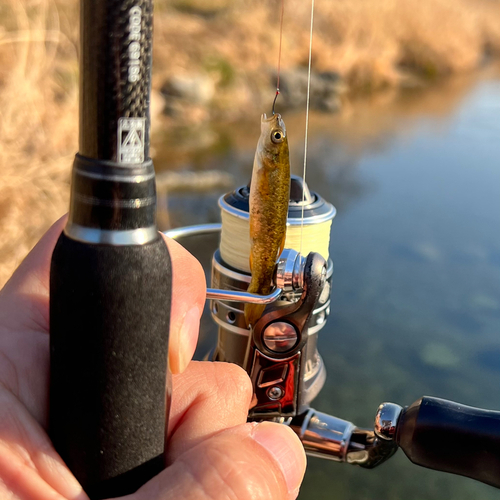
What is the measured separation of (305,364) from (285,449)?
1.26 ft

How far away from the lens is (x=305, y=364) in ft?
3.34

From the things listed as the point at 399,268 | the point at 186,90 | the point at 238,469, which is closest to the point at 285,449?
the point at 238,469

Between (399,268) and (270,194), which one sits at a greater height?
(270,194)

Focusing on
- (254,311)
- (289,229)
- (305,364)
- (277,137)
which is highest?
(277,137)

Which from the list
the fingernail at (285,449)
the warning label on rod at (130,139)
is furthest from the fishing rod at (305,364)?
the warning label on rod at (130,139)

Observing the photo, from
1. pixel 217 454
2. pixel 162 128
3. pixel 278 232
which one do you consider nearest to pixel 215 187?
pixel 162 128

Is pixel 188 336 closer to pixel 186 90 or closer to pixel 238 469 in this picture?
pixel 238 469

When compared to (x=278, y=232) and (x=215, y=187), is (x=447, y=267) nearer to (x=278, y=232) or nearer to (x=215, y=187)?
(x=215, y=187)

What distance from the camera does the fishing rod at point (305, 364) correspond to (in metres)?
0.79

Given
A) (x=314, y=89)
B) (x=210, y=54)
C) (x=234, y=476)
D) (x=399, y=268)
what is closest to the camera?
(x=234, y=476)

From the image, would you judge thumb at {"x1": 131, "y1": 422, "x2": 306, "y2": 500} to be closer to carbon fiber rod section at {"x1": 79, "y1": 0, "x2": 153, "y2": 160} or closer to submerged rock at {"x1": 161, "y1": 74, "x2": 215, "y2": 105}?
carbon fiber rod section at {"x1": 79, "y1": 0, "x2": 153, "y2": 160}

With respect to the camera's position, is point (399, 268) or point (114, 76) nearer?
point (114, 76)

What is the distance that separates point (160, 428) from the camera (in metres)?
0.57

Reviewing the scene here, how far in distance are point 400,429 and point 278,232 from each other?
0.33m
